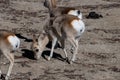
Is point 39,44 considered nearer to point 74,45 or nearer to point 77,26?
point 74,45

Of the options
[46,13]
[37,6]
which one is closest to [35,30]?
[46,13]

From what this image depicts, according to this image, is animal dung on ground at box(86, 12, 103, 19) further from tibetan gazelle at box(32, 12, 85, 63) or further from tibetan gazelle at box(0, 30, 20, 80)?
tibetan gazelle at box(0, 30, 20, 80)

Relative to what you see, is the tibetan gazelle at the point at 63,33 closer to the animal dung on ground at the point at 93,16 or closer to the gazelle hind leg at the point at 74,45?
the gazelle hind leg at the point at 74,45

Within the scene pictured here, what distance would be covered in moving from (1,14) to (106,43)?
5.54 metres

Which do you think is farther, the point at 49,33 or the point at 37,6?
the point at 37,6

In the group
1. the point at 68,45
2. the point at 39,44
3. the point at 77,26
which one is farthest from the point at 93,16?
the point at 77,26

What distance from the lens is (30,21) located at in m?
17.8

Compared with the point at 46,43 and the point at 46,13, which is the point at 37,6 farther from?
the point at 46,43

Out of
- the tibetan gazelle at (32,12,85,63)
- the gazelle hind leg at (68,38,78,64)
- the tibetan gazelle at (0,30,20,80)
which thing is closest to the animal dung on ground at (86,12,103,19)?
the tibetan gazelle at (32,12,85,63)

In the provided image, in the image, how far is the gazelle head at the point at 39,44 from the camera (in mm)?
13172

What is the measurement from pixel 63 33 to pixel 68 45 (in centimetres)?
173

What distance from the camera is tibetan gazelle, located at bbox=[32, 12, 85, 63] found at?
41.3 feet

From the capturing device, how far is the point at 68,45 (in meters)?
14.5

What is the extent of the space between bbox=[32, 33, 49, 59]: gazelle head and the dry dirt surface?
0.63 feet
